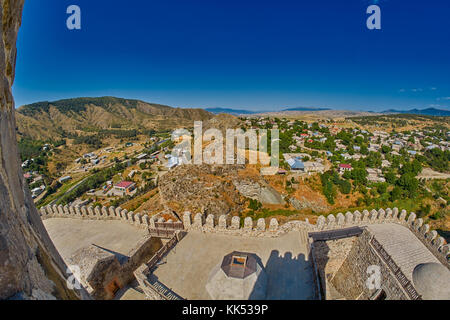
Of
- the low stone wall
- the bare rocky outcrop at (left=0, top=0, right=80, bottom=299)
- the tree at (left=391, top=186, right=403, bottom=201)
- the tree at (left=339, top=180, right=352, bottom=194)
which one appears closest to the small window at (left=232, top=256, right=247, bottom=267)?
the bare rocky outcrop at (left=0, top=0, right=80, bottom=299)

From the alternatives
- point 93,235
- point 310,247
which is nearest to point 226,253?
point 310,247

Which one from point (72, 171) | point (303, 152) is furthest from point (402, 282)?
point (72, 171)

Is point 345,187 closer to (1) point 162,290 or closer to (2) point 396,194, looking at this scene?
(2) point 396,194

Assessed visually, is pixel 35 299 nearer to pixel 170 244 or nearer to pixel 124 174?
pixel 170 244

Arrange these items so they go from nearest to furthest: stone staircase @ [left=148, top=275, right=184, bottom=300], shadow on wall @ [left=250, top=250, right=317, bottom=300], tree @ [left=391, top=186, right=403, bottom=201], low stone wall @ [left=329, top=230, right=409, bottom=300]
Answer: stone staircase @ [left=148, top=275, right=184, bottom=300] → shadow on wall @ [left=250, top=250, right=317, bottom=300] → low stone wall @ [left=329, top=230, right=409, bottom=300] → tree @ [left=391, top=186, right=403, bottom=201]

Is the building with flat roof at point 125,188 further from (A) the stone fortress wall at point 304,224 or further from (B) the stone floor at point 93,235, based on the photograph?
(A) the stone fortress wall at point 304,224

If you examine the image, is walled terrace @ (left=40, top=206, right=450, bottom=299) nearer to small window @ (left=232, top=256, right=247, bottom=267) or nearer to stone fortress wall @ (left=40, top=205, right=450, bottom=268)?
stone fortress wall @ (left=40, top=205, right=450, bottom=268)
